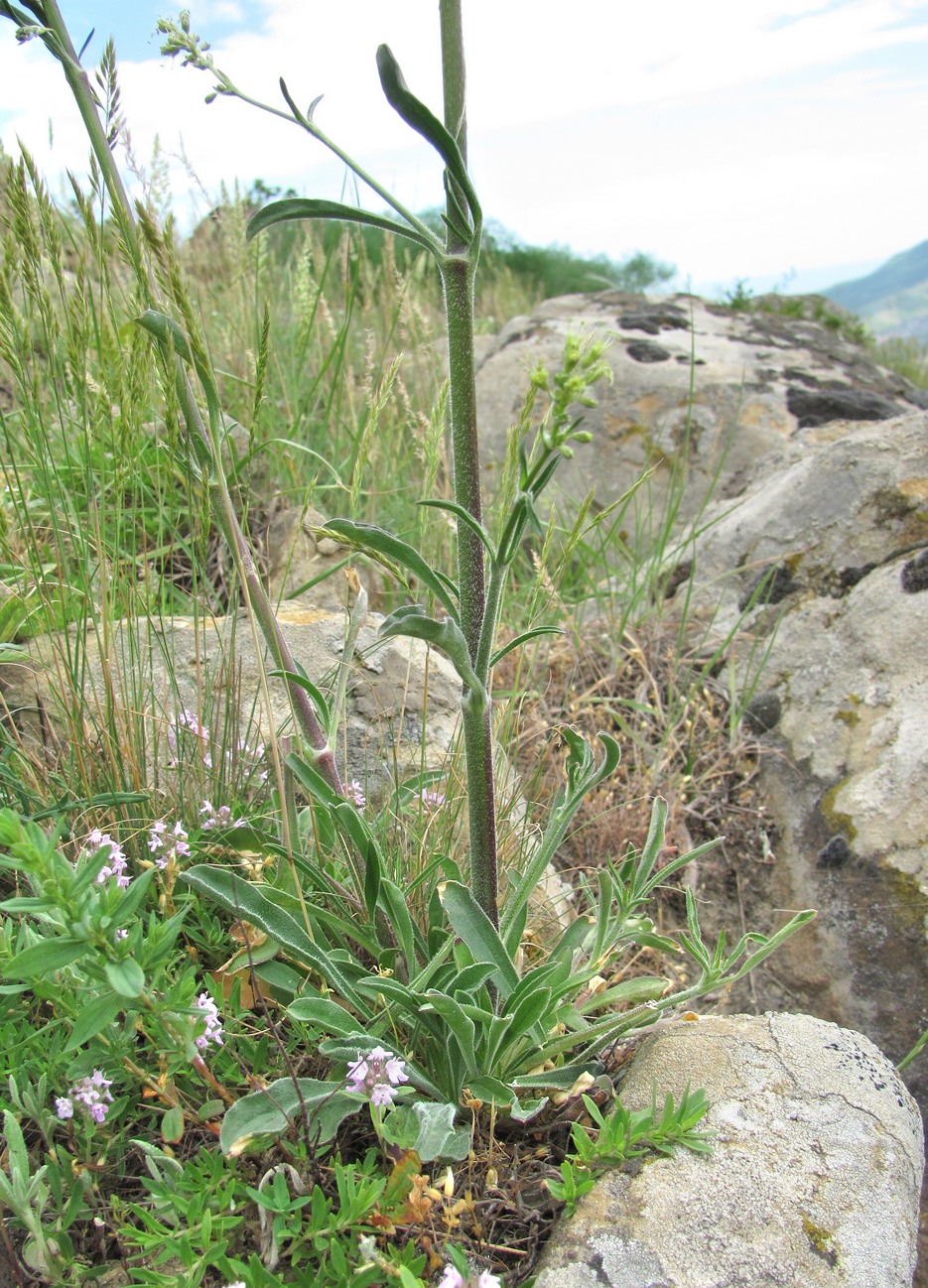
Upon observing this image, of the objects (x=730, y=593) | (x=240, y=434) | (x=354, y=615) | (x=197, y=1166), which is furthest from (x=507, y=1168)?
(x=240, y=434)

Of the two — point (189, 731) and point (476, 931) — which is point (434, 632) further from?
point (189, 731)

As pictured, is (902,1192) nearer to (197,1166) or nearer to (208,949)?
(197,1166)

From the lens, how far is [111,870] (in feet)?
4.09

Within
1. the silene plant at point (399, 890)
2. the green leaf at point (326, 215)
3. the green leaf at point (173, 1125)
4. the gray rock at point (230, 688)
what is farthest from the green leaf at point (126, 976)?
the green leaf at point (326, 215)

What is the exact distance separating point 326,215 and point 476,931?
1002 mm

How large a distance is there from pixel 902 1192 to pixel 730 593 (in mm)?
2076

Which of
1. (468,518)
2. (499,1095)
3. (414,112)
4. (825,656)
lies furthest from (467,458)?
(825,656)

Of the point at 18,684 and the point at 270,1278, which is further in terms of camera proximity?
the point at 18,684

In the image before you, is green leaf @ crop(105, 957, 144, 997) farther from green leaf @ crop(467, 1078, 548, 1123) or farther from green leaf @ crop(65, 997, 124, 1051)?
green leaf @ crop(467, 1078, 548, 1123)

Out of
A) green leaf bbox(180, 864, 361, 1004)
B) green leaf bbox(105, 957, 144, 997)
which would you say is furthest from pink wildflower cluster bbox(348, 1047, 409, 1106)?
green leaf bbox(105, 957, 144, 997)

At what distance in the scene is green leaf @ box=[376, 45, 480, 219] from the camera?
1.04 meters

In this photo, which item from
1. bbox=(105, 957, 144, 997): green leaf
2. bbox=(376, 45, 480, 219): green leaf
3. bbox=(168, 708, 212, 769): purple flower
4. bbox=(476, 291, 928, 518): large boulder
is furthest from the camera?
bbox=(476, 291, 928, 518): large boulder

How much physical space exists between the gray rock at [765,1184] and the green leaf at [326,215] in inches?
50.0

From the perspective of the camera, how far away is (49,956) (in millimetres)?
987
